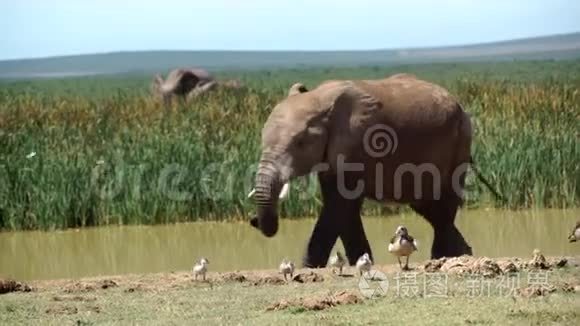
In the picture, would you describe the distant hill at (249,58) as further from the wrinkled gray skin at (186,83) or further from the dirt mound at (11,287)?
the dirt mound at (11,287)

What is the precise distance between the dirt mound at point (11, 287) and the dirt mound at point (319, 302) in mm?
2695

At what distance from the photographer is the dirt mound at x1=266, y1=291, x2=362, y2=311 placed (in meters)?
9.81

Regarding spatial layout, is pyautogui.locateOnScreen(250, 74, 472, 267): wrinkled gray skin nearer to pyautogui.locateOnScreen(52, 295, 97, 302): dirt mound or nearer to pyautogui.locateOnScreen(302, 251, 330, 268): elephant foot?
pyautogui.locateOnScreen(302, 251, 330, 268): elephant foot

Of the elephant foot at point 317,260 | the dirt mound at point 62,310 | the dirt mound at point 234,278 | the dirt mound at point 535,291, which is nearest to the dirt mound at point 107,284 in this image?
the dirt mound at point 234,278

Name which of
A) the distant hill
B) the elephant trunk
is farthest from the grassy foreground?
the distant hill

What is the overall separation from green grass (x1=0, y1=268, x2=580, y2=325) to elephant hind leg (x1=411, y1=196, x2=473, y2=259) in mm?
2128

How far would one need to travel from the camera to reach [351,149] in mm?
13289

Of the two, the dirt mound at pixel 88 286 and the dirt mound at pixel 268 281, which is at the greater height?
the dirt mound at pixel 88 286

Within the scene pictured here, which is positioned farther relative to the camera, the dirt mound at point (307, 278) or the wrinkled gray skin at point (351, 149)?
the wrinkled gray skin at point (351, 149)

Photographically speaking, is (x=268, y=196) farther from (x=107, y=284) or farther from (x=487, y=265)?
(x=487, y=265)

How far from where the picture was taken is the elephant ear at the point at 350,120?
43.6ft

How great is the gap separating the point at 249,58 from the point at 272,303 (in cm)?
17012

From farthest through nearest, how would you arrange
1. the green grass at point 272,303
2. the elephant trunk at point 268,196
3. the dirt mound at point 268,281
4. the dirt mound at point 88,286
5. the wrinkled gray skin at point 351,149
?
the wrinkled gray skin at point 351,149, the elephant trunk at point 268,196, the dirt mound at point 268,281, the dirt mound at point 88,286, the green grass at point 272,303

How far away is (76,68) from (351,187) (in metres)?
168
